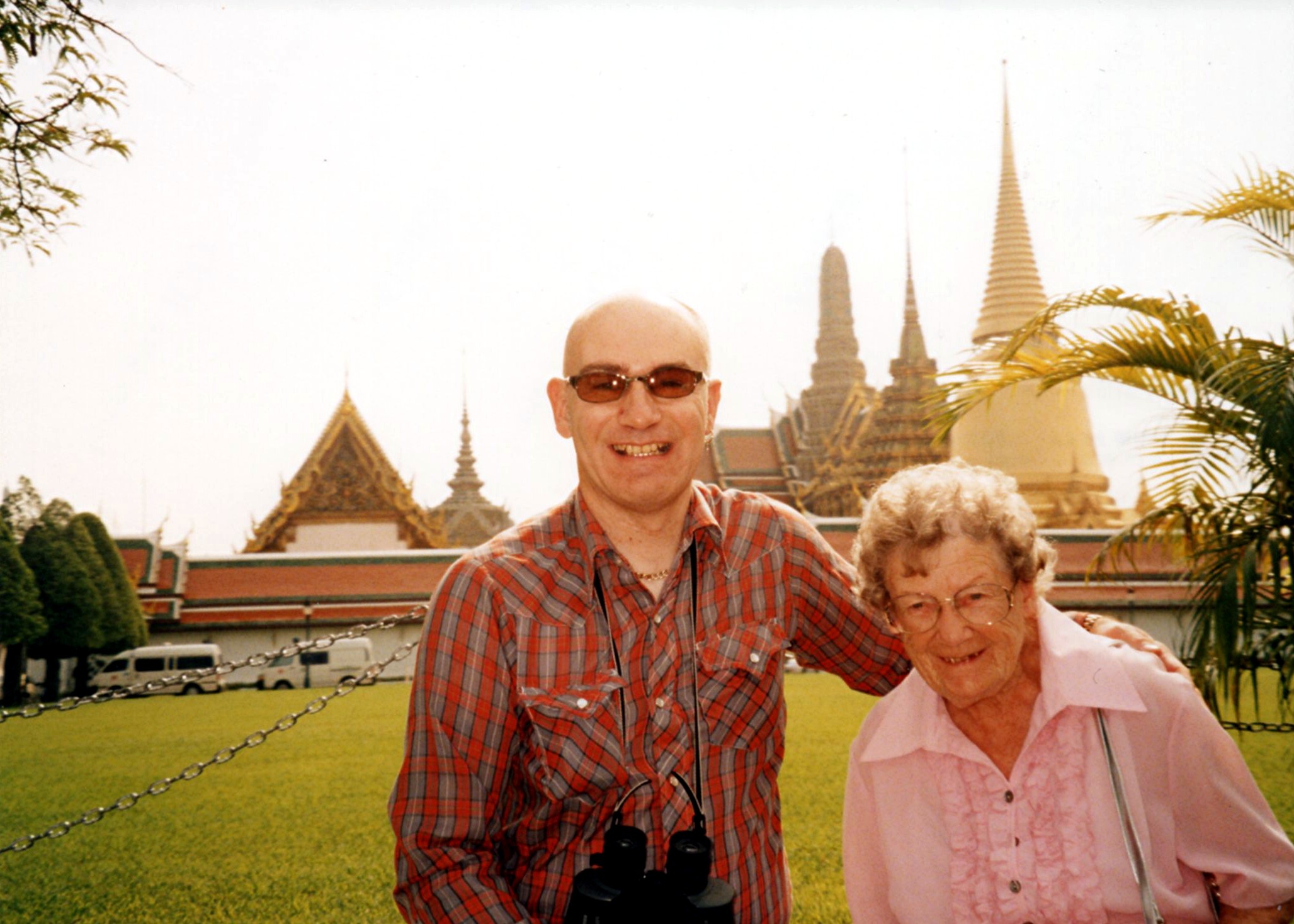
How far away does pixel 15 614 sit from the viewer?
14.8 meters

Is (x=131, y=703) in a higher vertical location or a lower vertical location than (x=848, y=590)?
lower

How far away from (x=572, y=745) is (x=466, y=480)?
3060 centimetres

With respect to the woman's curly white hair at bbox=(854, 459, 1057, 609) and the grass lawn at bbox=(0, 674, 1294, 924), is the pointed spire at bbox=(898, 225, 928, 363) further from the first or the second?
the woman's curly white hair at bbox=(854, 459, 1057, 609)

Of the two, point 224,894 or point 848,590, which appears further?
point 224,894

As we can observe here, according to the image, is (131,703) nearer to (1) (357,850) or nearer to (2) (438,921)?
(1) (357,850)

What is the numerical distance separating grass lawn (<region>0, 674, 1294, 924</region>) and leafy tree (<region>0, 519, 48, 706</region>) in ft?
7.61

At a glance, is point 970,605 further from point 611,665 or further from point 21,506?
point 21,506

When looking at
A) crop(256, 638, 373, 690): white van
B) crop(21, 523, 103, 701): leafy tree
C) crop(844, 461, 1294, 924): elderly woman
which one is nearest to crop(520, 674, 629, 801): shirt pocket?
crop(844, 461, 1294, 924): elderly woman

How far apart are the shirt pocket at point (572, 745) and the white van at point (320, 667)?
1915 centimetres

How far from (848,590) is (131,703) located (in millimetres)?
17418

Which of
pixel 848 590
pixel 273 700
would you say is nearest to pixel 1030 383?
pixel 273 700

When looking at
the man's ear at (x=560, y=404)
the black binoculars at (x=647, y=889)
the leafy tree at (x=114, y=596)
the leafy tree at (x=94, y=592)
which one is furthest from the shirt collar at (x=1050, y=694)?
the leafy tree at (x=114, y=596)

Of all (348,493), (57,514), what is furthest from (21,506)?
(348,493)

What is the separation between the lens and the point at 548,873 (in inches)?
71.1
